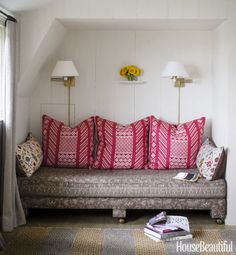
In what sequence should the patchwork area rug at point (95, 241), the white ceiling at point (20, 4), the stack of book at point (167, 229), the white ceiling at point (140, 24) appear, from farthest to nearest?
the white ceiling at point (140, 24)
the white ceiling at point (20, 4)
the stack of book at point (167, 229)
the patchwork area rug at point (95, 241)

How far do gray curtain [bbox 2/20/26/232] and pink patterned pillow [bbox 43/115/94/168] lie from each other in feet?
2.36

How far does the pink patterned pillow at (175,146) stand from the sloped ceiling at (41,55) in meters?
1.34

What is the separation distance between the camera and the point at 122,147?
13.5 ft

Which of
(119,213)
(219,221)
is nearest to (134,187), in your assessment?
(119,213)

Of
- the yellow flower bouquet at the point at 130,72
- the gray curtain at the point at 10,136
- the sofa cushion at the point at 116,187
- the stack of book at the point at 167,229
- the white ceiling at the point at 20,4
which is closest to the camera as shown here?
the stack of book at the point at 167,229

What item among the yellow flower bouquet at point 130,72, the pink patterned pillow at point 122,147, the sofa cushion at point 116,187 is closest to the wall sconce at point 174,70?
the yellow flower bouquet at point 130,72

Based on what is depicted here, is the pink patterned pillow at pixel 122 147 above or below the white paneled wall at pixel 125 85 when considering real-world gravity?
below

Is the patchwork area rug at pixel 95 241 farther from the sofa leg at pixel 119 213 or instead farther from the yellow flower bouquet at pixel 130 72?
the yellow flower bouquet at pixel 130 72

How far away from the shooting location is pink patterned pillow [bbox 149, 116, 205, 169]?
4.07m

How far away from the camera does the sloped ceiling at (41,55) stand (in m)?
3.80

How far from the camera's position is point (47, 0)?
3639 mm

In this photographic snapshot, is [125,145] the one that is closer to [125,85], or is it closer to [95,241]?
[125,85]

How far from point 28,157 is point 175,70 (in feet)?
5.57

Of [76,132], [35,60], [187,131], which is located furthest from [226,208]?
[35,60]
